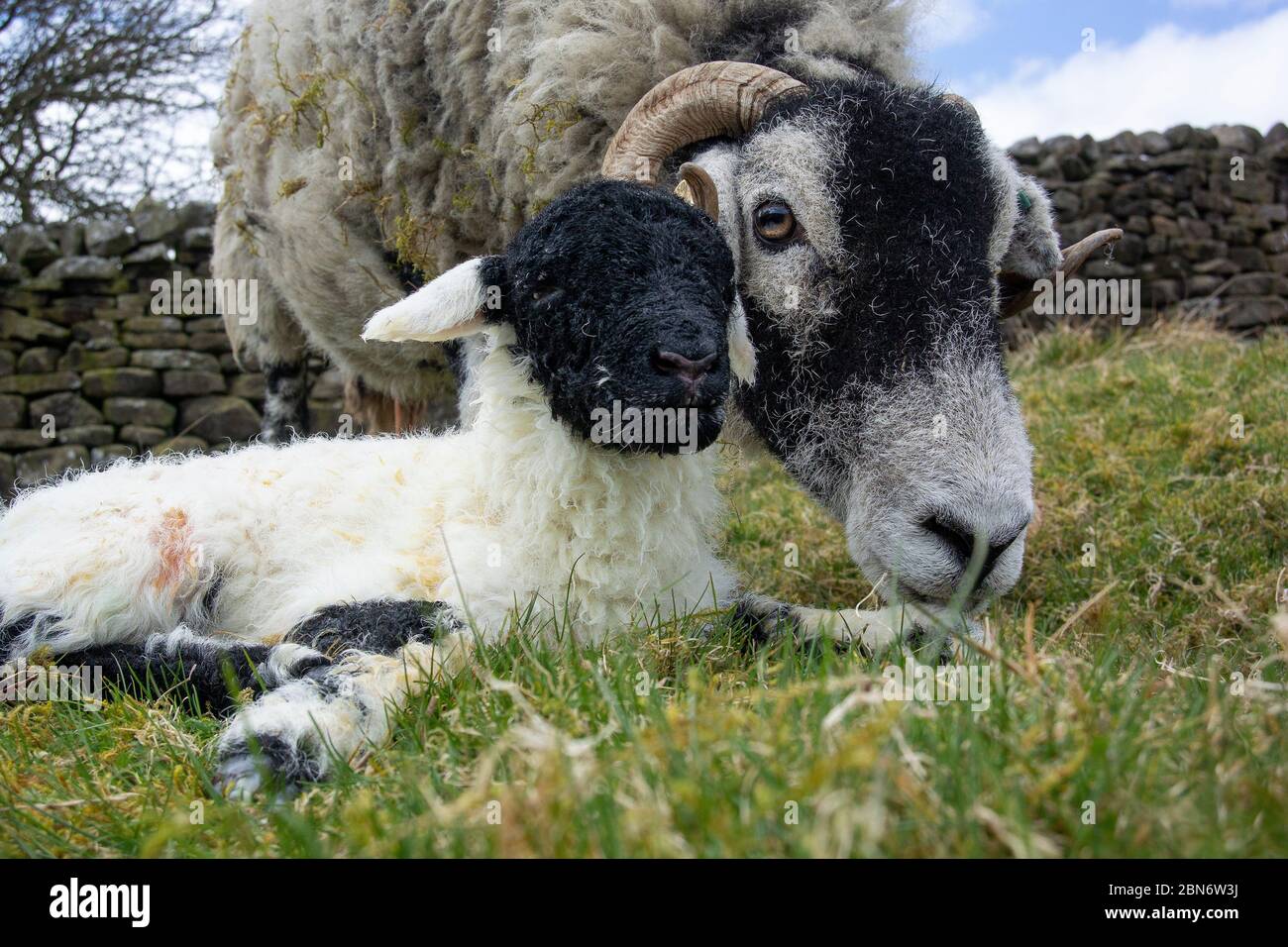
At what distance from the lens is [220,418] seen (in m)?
10.1

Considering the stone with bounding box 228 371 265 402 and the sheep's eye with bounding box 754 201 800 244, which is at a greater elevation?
the sheep's eye with bounding box 754 201 800 244

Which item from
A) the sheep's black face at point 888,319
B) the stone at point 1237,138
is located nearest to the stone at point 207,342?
the sheep's black face at point 888,319

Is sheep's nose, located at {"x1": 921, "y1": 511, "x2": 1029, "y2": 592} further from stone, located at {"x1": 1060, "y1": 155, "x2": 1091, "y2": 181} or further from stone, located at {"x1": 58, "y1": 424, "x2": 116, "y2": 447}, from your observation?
stone, located at {"x1": 1060, "y1": 155, "x2": 1091, "y2": 181}

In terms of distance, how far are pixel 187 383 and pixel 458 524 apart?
8.28 meters

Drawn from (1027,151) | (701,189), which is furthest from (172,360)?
(1027,151)

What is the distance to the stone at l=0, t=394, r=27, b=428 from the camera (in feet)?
32.2

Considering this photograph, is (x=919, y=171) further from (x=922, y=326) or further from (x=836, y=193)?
(x=922, y=326)

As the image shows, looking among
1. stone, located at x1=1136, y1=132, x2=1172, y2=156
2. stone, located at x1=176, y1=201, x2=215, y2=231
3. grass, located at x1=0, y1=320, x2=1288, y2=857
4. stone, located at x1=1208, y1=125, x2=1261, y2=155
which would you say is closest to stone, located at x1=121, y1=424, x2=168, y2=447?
stone, located at x1=176, y1=201, x2=215, y2=231

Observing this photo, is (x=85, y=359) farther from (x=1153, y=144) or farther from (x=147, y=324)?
(x=1153, y=144)

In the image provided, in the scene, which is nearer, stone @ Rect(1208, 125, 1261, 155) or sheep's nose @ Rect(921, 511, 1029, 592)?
sheep's nose @ Rect(921, 511, 1029, 592)

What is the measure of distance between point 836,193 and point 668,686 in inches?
63.8

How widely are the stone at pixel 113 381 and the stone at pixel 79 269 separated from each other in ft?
2.99

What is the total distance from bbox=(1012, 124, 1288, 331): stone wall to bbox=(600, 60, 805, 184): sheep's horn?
833cm

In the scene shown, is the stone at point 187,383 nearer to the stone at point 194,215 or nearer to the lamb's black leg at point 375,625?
the stone at point 194,215
